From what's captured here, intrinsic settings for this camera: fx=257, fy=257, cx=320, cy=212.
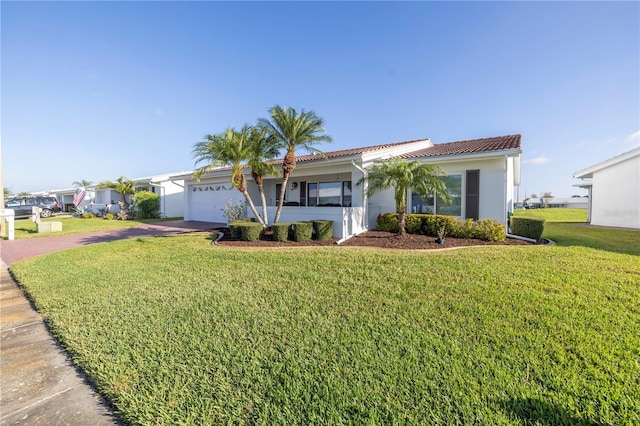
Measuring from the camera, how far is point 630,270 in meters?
5.71

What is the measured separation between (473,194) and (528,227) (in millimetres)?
2224

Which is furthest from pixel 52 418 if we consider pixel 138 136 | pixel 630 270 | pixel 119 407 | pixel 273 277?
pixel 138 136

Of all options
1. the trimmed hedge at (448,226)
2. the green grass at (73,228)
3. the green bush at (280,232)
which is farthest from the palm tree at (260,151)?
the green grass at (73,228)

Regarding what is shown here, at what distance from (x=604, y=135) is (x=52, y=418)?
2265 centimetres

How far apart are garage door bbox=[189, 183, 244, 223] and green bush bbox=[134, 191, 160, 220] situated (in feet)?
20.1

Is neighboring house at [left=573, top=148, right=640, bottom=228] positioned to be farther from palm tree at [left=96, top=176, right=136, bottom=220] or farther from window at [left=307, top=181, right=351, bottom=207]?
palm tree at [left=96, top=176, right=136, bottom=220]

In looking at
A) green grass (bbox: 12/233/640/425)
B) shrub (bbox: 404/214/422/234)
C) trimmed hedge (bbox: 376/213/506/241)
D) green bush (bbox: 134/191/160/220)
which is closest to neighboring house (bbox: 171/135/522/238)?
trimmed hedge (bbox: 376/213/506/241)

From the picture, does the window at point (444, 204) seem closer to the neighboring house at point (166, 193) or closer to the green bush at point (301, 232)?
the green bush at point (301, 232)

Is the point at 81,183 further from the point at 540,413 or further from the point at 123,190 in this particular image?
the point at 540,413

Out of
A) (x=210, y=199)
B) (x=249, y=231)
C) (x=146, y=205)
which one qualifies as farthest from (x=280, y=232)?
(x=146, y=205)

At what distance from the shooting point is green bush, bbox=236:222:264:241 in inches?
406

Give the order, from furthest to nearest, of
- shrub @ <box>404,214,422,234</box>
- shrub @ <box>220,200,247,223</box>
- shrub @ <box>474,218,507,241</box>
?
shrub @ <box>220,200,247,223</box>, shrub @ <box>404,214,422,234</box>, shrub @ <box>474,218,507,241</box>

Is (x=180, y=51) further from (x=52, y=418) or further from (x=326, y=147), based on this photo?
(x=52, y=418)

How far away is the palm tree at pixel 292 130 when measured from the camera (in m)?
10.7
